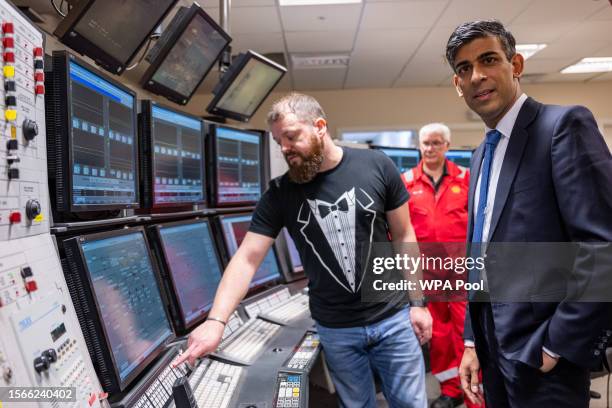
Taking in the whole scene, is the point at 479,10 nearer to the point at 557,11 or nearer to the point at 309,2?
the point at 557,11

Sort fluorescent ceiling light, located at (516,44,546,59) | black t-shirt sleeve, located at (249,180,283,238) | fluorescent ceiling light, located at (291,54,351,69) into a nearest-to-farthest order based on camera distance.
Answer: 1. black t-shirt sleeve, located at (249,180,283,238)
2. fluorescent ceiling light, located at (516,44,546,59)
3. fluorescent ceiling light, located at (291,54,351,69)

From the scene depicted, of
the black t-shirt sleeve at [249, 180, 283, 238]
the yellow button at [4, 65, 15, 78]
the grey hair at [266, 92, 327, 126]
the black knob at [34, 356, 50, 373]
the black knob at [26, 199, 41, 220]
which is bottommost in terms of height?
the black knob at [34, 356, 50, 373]

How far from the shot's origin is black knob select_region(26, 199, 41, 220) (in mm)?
750

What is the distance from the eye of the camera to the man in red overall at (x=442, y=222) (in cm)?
245

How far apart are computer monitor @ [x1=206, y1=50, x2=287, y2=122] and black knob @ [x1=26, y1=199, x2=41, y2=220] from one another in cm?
138

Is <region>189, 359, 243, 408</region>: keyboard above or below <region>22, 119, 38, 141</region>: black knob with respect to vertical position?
below

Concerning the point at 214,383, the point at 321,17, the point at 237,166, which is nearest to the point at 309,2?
the point at 321,17

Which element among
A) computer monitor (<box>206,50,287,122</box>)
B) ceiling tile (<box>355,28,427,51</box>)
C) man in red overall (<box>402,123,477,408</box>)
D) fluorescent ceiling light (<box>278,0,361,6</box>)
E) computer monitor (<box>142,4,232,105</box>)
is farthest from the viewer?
ceiling tile (<box>355,28,427,51</box>)

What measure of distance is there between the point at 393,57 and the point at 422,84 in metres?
1.56

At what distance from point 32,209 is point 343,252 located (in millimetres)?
903

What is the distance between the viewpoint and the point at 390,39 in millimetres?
4516

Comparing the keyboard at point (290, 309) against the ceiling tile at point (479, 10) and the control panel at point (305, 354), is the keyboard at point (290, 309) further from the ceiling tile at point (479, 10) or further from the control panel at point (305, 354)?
the ceiling tile at point (479, 10)

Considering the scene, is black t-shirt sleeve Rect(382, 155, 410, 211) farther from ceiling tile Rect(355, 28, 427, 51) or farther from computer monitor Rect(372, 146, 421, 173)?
ceiling tile Rect(355, 28, 427, 51)

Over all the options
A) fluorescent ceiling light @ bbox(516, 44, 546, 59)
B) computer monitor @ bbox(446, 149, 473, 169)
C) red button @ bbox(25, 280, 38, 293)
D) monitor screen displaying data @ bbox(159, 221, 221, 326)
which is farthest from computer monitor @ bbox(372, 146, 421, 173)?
red button @ bbox(25, 280, 38, 293)
